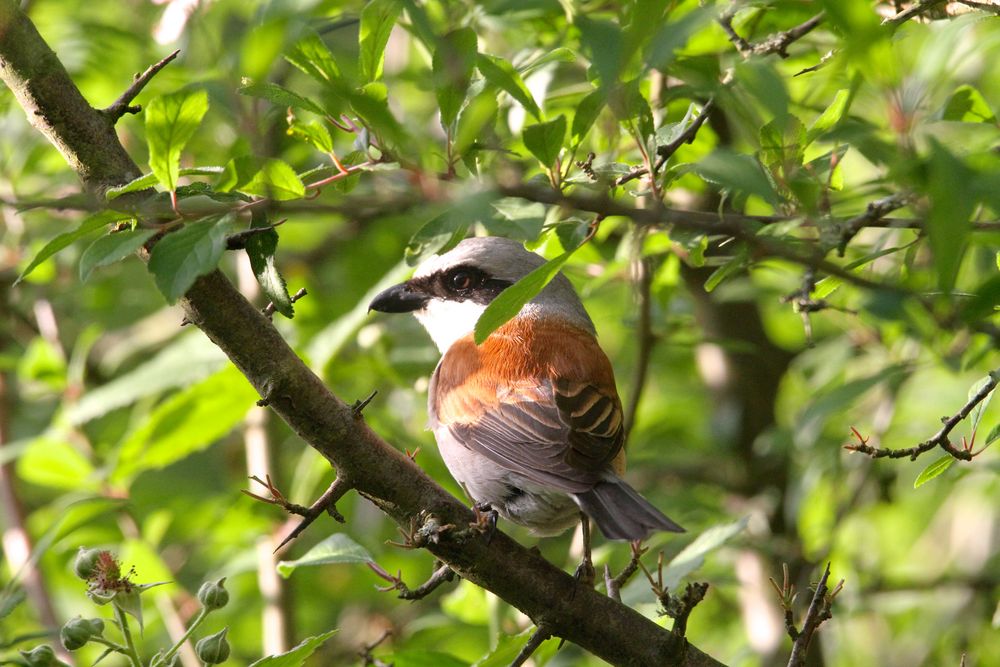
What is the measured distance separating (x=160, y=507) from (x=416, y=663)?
239 centimetres

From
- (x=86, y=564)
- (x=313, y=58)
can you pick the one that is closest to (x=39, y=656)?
(x=86, y=564)

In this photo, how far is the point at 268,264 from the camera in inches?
83.4

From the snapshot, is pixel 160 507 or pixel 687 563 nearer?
pixel 687 563

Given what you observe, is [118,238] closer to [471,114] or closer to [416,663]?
[471,114]

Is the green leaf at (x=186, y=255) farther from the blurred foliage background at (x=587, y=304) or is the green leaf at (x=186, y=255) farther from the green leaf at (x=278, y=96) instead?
the green leaf at (x=278, y=96)

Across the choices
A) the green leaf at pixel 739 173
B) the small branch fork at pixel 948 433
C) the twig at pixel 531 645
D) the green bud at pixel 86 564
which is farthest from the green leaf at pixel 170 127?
the small branch fork at pixel 948 433

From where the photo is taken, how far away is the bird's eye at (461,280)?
387 cm

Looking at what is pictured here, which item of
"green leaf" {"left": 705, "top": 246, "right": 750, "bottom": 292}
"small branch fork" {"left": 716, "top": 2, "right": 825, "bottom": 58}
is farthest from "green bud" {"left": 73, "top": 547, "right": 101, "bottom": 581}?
"small branch fork" {"left": 716, "top": 2, "right": 825, "bottom": 58}

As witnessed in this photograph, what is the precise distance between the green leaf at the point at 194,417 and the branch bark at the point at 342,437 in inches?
66.8

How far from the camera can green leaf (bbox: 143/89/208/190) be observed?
6.31 feet

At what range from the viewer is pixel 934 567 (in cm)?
579

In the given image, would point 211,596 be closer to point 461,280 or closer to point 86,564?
point 86,564

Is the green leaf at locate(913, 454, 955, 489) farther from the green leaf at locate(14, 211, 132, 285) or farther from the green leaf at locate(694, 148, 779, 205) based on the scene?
the green leaf at locate(14, 211, 132, 285)

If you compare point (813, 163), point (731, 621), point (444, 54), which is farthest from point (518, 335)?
point (731, 621)
